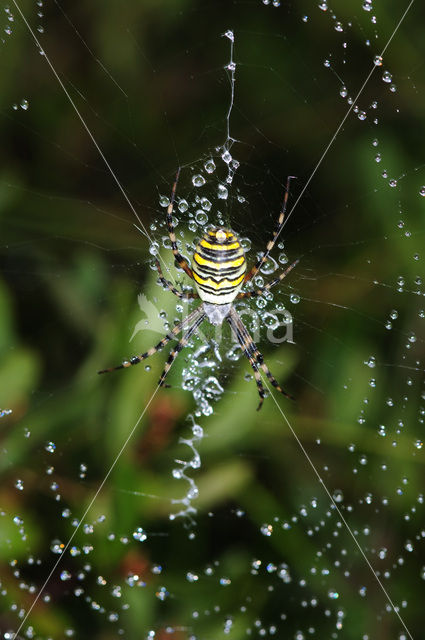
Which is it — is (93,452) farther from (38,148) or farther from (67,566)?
(38,148)

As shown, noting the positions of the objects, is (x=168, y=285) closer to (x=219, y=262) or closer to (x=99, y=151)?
(x=219, y=262)

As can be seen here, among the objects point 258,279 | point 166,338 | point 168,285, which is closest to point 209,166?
point 168,285

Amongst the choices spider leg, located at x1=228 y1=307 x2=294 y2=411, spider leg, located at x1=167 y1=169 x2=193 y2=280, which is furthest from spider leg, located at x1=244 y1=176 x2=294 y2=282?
spider leg, located at x1=228 y1=307 x2=294 y2=411

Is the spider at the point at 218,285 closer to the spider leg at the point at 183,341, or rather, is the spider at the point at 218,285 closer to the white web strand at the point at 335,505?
the spider leg at the point at 183,341

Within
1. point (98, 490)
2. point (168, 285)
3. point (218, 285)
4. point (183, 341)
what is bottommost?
point (98, 490)

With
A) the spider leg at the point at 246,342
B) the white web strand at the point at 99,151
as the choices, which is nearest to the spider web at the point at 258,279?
the white web strand at the point at 99,151

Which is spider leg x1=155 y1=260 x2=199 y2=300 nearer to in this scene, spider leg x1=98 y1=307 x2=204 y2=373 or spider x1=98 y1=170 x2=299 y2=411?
spider x1=98 y1=170 x2=299 y2=411

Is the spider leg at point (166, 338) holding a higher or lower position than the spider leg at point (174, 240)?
lower

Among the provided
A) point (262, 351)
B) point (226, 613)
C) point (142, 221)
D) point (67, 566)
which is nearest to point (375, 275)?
point (262, 351)
